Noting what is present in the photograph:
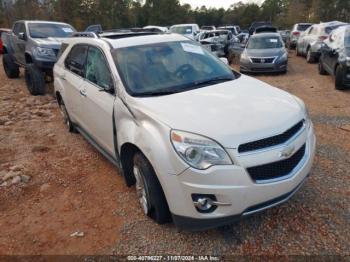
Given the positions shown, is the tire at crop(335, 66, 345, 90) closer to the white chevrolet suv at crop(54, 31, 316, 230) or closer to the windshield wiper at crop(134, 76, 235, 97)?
the white chevrolet suv at crop(54, 31, 316, 230)

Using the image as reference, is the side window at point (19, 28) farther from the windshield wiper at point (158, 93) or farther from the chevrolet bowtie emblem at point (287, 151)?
the chevrolet bowtie emblem at point (287, 151)

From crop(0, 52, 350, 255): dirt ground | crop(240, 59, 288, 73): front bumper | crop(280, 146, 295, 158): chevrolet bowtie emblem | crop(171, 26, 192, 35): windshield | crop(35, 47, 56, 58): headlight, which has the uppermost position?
crop(171, 26, 192, 35): windshield

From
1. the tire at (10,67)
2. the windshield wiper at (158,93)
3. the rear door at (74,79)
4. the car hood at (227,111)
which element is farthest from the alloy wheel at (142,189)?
the tire at (10,67)

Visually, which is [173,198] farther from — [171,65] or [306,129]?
[171,65]

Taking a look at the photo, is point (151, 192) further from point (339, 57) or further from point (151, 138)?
point (339, 57)

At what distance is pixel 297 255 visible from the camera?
2.73m

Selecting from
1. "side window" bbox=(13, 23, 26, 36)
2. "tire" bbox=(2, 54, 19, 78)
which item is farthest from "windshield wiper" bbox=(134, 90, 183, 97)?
"tire" bbox=(2, 54, 19, 78)

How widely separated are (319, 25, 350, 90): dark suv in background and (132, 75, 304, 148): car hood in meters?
5.43

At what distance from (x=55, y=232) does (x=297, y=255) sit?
2252mm

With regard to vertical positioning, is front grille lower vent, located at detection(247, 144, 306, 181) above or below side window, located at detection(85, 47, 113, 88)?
below

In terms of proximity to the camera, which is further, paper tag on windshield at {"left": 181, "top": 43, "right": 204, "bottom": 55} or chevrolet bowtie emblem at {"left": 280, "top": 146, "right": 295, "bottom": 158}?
paper tag on windshield at {"left": 181, "top": 43, "right": 204, "bottom": 55}

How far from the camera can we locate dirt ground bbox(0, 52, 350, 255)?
291cm

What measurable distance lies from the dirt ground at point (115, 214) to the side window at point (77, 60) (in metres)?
1.28

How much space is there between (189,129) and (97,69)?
1942 mm
